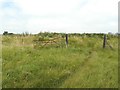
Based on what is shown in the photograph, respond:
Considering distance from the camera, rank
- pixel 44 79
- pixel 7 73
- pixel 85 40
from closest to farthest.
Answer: pixel 44 79 → pixel 7 73 → pixel 85 40

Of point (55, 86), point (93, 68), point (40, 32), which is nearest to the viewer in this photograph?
point (55, 86)

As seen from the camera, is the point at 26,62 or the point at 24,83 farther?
the point at 26,62

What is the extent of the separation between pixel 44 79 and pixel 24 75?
973mm

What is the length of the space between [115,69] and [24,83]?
459 centimetres

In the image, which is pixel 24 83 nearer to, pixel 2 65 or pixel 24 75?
pixel 24 75

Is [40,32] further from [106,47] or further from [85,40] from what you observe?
[106,47]

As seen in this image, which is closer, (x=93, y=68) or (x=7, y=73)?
(x=7, y=73)

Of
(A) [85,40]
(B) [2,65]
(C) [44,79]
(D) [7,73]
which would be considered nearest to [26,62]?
(B) [2,65]

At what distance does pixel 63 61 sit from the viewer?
1359cm

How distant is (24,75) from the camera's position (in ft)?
36.2

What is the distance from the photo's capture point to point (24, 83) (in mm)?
10164

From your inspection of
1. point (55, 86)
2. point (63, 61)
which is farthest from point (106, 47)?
point (55, 86)

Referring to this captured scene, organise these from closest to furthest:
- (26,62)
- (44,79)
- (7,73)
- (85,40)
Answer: (44,79), (7,73), (26,62), (85,40)

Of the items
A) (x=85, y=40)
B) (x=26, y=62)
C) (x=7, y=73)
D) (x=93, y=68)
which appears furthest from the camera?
(x=85, y=40)
